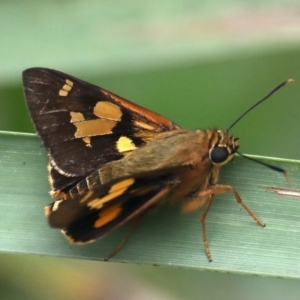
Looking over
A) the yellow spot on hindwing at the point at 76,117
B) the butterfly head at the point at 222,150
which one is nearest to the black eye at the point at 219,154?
the butterfly head at the point at 222,150

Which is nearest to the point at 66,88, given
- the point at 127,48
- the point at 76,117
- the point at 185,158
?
the point at 76,117

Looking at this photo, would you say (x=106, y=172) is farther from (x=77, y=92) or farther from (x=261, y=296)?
(x=261, y=296)

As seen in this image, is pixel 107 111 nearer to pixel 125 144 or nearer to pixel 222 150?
pixel 125 144

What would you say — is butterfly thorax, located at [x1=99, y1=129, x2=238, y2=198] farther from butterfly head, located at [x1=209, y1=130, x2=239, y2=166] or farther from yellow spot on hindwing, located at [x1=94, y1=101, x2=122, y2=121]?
yellow spot on hindwing, located at [x1=94, y1=101, x2=122, y2=121]

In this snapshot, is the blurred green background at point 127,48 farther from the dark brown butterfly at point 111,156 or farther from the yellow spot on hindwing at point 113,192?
the yellow spot on hindwing at point 113,192

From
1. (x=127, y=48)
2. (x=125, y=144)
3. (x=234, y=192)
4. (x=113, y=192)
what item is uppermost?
(x=127, y=48)

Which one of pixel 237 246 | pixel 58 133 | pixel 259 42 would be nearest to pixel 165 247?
pixel 237 246
